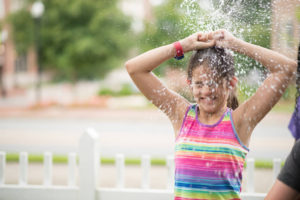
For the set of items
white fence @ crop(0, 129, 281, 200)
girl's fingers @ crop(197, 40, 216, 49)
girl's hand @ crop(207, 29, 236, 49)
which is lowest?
white fence @ crop(0, 129, 281, 200)

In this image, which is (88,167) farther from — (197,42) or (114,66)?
(114,66)

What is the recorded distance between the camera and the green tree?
15320 mm

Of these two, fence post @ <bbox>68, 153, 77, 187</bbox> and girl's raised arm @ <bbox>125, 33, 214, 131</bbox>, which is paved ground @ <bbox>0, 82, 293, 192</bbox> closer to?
girl's raised arm @ <bbox>125, 33, 214, 131</bbox>

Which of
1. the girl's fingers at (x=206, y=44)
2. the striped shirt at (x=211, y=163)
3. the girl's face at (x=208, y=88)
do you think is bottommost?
the striped shirt at (x=211, y=163)

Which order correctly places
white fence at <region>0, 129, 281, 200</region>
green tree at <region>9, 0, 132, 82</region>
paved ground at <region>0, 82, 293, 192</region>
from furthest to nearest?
green tree at <region>9, 0, 132, 82</region>
paved ground at <region>0, 82, 293, 192</region>
white fence at <region>0, 129, 281, 200</region>

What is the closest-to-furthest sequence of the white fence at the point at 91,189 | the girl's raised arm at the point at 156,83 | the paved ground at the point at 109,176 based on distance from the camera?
the girl's raised arm at the point at 156,83, the white fence at the point at 91,189, the paved ground at the point at 109,176

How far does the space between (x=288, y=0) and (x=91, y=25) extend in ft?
47.3

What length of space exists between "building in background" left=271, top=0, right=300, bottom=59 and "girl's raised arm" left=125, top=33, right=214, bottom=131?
1.68ft

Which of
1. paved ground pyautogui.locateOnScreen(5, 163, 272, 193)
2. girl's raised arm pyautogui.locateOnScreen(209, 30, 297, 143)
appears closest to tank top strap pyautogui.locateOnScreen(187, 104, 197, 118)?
girl's raised arm pyautogui.locateOnScreen(209, 30, 297, 143)

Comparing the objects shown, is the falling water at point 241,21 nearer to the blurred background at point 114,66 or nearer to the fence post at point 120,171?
the blurred background at point 114,66

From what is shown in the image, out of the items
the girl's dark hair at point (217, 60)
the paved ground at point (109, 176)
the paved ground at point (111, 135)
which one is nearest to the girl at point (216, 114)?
the girl's dark hair at point (217, 60)

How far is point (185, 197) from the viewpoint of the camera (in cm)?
144

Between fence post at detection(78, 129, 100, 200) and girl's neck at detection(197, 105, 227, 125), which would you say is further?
fence post at detection(78, 129, 100, 200)

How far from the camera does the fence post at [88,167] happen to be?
2621 mm
